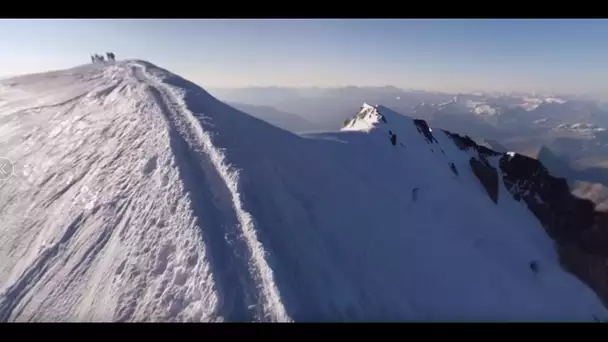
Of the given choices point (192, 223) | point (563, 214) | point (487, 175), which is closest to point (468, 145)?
point (487, 175)

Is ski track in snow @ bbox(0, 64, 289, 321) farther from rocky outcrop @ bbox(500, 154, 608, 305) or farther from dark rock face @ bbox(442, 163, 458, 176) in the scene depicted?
rocky outcrop @ bbox(500, 154, 608, 305)

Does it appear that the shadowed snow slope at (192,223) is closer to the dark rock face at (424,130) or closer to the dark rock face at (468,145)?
the dark rock face at (424,130)

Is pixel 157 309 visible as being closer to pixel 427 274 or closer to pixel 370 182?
pixel 427 274

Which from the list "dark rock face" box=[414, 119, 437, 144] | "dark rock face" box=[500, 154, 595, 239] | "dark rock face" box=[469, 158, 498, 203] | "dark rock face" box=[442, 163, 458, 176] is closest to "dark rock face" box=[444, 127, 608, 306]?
"dark rock face" box=[500, 154, 595, 239]

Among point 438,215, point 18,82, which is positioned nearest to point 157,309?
point 18,82

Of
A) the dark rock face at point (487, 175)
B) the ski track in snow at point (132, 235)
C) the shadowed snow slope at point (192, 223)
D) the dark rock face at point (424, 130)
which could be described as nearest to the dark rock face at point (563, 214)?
the dark rock face at point (487, 175)

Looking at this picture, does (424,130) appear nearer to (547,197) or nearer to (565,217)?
(547,197)
